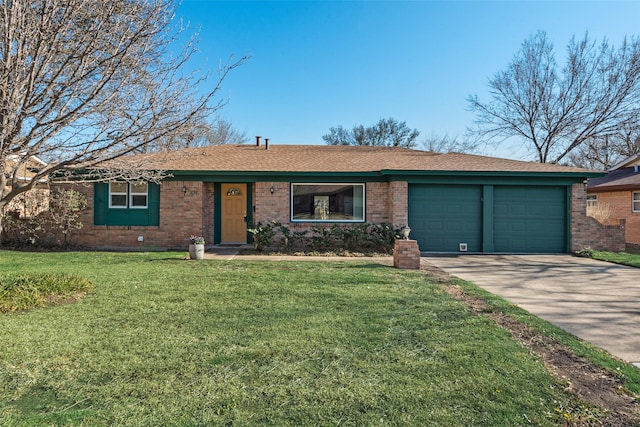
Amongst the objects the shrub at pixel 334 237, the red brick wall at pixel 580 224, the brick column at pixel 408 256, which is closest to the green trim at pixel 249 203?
the shrub at pixel 334 237

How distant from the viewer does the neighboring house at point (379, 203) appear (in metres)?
11.1

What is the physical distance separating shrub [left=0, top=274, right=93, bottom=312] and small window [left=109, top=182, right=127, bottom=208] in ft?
20.2

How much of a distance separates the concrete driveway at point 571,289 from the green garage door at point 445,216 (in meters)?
0.94

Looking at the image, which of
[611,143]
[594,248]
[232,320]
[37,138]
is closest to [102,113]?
[37,138]

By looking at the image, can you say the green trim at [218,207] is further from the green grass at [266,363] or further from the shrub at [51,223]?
the green grass at [266,363]

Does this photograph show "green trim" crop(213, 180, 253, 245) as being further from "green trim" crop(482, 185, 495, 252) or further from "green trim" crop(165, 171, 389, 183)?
"green trim" crop(482, 185, 495, 252)

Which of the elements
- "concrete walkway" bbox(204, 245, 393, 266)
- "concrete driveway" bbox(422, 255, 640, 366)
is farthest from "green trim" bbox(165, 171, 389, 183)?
"concrete driveway" bbox(422, 255, 640, 366)

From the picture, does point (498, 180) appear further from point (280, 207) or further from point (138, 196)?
point (138, 196)

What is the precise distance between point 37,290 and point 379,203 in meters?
9.14

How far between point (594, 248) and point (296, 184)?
9.86 m

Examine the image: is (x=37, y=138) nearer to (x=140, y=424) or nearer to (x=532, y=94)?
(x=140, y=424)

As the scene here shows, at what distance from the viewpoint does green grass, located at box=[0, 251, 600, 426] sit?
241 cm

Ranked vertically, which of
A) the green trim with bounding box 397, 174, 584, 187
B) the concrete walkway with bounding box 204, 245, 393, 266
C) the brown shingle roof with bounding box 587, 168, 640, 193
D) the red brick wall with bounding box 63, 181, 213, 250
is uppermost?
the brown shingle roof with bounding box 587, 168, 640, 193

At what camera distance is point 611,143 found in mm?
26656
